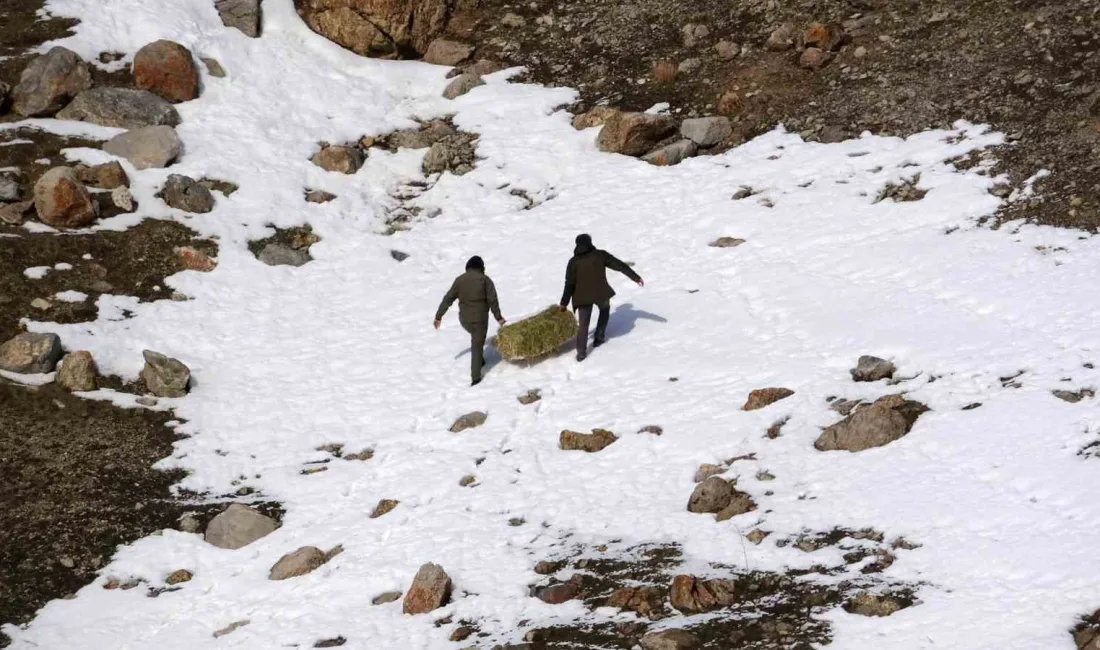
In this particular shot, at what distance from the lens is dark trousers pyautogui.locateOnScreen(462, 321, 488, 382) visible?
16.5 meters

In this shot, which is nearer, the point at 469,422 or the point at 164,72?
the point at 469,422

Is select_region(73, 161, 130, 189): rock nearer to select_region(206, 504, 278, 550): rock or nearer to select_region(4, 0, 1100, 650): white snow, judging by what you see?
select_region(4, 0, 1100, 650): white snow

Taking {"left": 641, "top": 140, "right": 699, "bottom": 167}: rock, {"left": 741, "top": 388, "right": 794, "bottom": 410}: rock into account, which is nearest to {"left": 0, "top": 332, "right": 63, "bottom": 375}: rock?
{"left": 741, "top": 388, "right": 794, "bottom": 410}: rock

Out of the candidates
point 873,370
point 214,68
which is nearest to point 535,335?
point 873,370

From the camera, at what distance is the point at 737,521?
1095 cm

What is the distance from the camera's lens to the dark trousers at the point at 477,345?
54.0ft

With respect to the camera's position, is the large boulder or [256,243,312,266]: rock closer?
[256,243,312,266]: rock

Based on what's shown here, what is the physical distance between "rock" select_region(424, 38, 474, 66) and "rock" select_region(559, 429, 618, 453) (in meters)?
17.1

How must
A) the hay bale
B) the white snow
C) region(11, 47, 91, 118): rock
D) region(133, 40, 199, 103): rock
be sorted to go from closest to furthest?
the white snow < the hay bale < region(11, 47, 91, 118): rock < region(133, 40, 199, 103): rock

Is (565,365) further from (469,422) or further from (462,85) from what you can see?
(462,85)

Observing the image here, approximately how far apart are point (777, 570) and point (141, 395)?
36.3ft

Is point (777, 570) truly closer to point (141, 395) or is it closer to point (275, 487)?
point (275, 487)

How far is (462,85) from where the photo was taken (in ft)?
88.9

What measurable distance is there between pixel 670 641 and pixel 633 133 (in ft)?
53.5
